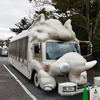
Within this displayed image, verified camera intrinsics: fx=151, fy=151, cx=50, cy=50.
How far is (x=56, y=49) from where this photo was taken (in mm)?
6062

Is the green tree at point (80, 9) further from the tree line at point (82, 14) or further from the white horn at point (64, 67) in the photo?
the white horn at point (64, 67)

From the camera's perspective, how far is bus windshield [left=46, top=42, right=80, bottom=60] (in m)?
5.96

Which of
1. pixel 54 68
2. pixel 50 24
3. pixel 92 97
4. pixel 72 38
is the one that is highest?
pixel 50 24

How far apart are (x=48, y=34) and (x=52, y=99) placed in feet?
8.42

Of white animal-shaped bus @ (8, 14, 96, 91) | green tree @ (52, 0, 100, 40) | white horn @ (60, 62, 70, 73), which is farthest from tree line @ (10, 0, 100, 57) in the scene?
white horn @ (60, 62, 70, 73)

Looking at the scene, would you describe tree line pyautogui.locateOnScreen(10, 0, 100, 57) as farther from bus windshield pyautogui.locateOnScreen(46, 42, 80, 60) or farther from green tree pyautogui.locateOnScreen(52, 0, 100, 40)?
bus windshield pyautogui.locateOnScreen(46, 42, 80, 60)

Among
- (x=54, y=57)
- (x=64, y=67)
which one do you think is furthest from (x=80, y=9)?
(x=64, y=67)

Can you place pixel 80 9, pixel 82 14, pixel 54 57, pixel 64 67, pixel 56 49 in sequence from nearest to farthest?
pixel 64 67 → pixel 54 57 → pixel 56 49 → pixel 82 14 → pixel 80 9

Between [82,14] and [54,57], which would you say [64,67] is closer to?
[54,57]

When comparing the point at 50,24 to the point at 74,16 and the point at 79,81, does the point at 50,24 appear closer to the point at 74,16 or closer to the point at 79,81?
the point at 79,81

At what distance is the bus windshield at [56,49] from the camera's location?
5961 millimetres

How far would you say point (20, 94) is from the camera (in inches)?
239

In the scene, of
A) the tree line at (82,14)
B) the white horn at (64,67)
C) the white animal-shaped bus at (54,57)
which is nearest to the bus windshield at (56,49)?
the white animal-shaped bus at (54,57)

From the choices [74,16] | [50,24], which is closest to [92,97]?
[50,24]
